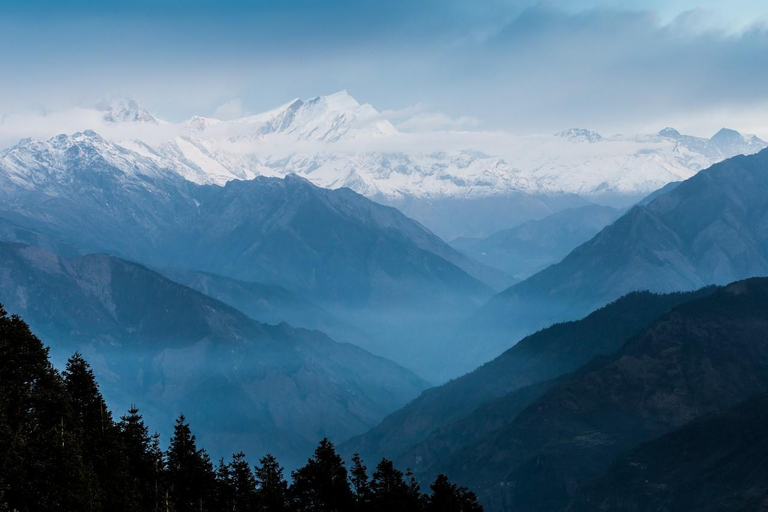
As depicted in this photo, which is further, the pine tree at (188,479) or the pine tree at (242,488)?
the pine tree at (188,479)

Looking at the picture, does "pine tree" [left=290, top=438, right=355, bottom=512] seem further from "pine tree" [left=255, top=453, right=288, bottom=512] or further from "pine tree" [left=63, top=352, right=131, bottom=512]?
"pine tree" [left=63, top=352, right=131, bottom=512]

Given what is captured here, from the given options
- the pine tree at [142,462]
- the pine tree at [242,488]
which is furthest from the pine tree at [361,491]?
the pine tree at [142,462]

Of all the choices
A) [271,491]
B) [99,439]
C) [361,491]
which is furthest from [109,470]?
[361,491]

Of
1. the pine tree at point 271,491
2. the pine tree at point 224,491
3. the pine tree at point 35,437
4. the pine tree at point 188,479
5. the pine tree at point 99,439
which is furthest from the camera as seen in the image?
the pine tree at point 188,479

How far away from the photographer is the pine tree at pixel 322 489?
9400cm

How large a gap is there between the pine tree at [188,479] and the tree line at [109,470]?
0.31 feet

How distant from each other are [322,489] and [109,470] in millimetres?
19110

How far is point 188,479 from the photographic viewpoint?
9850cm

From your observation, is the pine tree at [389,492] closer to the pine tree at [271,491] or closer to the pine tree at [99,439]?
the pine tree at [271,491]

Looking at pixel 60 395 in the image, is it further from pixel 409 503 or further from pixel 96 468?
pixel 409 503

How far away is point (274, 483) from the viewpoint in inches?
3831

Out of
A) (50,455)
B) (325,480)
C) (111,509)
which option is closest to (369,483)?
(325,480)

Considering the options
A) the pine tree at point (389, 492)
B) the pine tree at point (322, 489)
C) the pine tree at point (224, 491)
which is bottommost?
the pine tree at point (389, 492)

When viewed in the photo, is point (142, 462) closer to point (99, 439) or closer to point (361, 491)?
point (99, 439)
